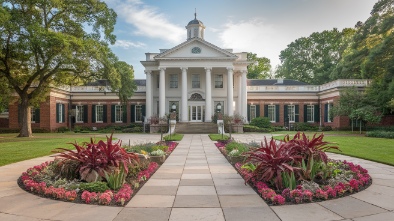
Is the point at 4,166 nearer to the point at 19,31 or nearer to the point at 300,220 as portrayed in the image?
the point at 300,220

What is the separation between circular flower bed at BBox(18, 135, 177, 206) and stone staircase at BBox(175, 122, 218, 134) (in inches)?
975

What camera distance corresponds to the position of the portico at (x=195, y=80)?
36.7 meters

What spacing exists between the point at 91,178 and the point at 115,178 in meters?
0.72

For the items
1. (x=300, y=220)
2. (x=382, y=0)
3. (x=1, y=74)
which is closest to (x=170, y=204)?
(x=300, y=220)

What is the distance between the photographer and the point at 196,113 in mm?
39406

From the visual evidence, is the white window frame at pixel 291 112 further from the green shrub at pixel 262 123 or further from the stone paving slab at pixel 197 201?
the stone paving slab at pixel 197 201

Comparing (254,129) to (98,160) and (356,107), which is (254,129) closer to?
(356,107)

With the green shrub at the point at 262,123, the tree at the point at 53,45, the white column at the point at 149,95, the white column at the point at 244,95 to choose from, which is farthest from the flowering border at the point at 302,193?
the white column at the point at 149,95

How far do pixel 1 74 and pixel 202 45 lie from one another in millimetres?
20704

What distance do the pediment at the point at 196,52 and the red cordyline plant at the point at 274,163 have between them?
1191 inches

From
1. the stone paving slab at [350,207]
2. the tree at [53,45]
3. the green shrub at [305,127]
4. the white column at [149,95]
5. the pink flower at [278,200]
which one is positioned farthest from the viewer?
the green shrub at [305,127]

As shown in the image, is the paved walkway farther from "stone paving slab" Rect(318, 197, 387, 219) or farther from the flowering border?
the flowering border

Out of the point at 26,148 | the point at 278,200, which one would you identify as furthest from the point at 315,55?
the point at 278,200

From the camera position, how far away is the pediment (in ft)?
120
